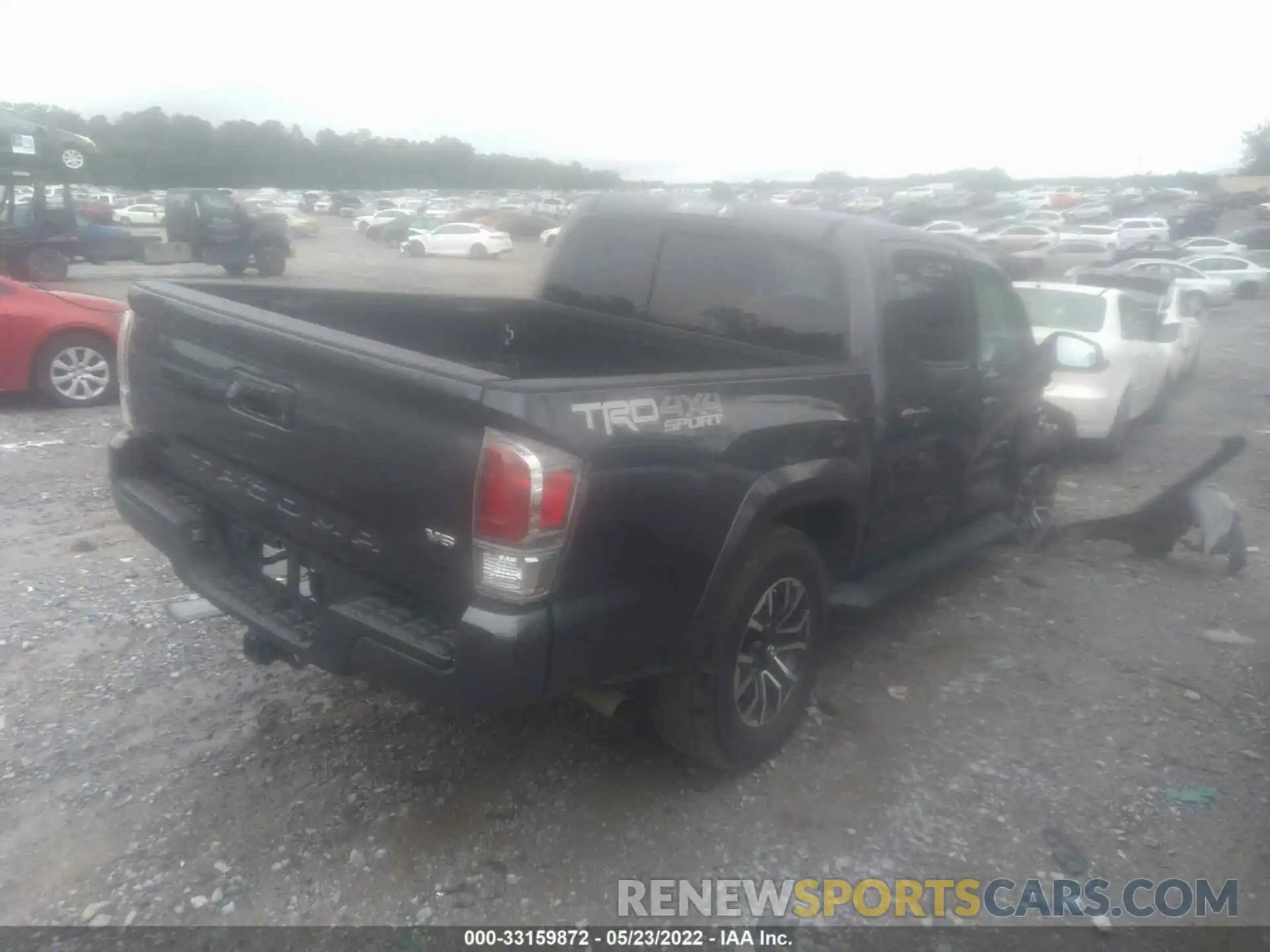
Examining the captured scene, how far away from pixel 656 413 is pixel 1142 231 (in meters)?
46.5

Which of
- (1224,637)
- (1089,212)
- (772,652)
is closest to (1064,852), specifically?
(772,652)

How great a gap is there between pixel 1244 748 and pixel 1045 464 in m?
2.58

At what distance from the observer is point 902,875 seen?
314 centimetres

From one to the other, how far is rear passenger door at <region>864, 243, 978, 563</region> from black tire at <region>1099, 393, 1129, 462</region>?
4.46m

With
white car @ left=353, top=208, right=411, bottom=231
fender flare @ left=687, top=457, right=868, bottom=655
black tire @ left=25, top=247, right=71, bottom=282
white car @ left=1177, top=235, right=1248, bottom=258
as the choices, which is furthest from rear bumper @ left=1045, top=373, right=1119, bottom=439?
white car @ left=353, top=208, right=411, bottom=231

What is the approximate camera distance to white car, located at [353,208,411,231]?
140 ft

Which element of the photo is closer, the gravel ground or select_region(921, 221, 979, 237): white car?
the gravel ground

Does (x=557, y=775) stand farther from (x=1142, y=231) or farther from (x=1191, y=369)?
(x=1142, y=231)

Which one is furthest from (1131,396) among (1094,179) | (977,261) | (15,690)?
(1094,179)

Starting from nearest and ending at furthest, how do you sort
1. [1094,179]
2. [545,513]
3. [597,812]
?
[545,513], [597,812], [1094,179]

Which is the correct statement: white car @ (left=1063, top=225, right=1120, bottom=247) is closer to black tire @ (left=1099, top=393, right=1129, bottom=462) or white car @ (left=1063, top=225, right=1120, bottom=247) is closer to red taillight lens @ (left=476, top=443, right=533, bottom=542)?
black tire @ (left=1099, top=393, right=1129, bottom=462)

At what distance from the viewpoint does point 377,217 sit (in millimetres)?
44438

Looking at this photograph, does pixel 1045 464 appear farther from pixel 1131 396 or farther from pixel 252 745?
pixel 252 745

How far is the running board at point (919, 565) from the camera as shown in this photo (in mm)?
4034
